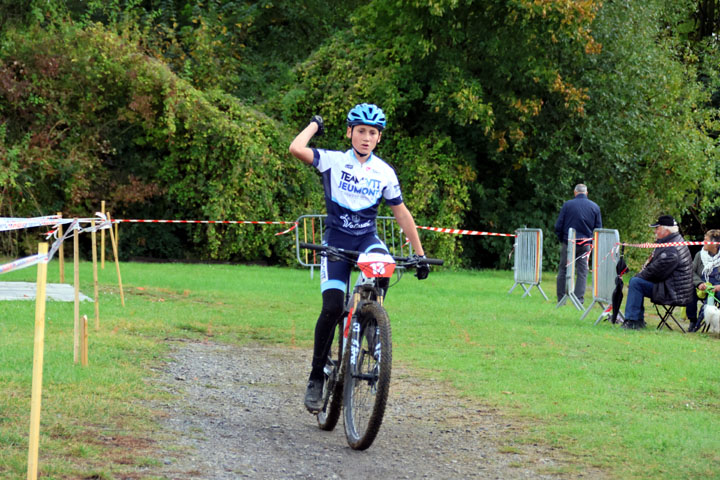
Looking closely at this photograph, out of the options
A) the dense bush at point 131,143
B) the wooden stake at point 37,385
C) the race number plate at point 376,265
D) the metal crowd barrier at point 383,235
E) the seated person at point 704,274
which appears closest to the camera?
the wooden stake at point 37,385

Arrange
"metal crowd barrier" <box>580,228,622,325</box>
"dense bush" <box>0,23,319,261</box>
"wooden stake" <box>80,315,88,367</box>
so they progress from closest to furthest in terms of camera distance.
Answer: "wooden stake" <box>80,315,88,367</box>, "metal crowd barrier" <box>580,228,622,325</box>, "dense bush" <box>0,23,319,261</box>

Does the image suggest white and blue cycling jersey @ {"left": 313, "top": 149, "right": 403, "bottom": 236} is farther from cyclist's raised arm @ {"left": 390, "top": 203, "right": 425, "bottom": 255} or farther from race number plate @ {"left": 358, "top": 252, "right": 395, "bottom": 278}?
race number plate @ {"left": 358, "top": 252, "right": 395, "bottom": 278}

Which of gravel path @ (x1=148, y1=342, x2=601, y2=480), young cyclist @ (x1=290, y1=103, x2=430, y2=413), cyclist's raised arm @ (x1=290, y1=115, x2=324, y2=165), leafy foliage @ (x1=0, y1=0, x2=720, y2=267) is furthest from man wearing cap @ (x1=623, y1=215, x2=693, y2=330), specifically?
leafy foliage @ (x1=0, y1=0, x2=720, y2=267)

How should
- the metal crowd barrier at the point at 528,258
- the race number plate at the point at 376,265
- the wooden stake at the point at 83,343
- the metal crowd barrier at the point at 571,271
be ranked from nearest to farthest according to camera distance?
1. the race number plate at the point at 376,265
2. the wooden stake at the point at 83,343
3. the metal crowd barrier at the point at 571,271
4. the metal crowd barrier at the point at 528,258

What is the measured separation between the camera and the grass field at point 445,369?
5.87 metres

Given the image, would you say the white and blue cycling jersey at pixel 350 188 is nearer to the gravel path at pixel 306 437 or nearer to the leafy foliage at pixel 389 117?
the gravel path at pixel 306 437

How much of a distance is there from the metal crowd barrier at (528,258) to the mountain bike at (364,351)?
11314mm

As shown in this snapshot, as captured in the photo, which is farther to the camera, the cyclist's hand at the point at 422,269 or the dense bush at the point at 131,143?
the dense bush at the point at 131,143

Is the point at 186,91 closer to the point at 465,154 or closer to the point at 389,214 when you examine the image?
the point at 389,214

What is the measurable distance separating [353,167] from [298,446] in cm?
184

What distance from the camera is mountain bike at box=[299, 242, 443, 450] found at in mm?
5777

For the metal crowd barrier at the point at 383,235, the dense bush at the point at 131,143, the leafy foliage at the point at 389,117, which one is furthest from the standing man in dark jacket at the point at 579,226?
the dense bush at the point at 131,143

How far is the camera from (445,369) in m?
9.33

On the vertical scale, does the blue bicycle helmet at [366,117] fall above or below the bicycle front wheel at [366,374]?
above
